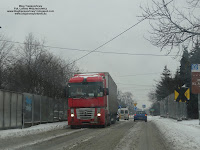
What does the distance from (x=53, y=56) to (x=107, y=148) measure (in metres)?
31.0

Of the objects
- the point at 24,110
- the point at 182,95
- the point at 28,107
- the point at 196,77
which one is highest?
the point at 196,77

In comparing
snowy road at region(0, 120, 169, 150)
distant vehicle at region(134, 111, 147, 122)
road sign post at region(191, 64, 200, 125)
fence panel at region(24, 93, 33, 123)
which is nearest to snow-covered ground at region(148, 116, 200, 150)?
snowy road at region(0, 120, 169, 150)

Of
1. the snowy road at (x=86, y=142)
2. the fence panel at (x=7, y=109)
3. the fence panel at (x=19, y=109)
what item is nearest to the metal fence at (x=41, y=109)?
the fence panel at (x=19, y=109)

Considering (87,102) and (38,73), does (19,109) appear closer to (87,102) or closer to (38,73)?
(87,102)

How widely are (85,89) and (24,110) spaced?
178 inches

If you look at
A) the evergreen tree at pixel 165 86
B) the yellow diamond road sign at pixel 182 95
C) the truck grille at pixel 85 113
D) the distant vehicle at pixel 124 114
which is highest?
the evergreen tree at pixel 165 86

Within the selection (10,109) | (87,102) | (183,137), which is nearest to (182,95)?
(87,102)

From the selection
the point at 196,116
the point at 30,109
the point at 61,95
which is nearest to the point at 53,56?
the point at 61,95

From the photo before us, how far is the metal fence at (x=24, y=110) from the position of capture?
62.0 ft

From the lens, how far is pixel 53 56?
131ft

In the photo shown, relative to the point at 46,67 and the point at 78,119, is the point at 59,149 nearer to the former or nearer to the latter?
the point at 78,119

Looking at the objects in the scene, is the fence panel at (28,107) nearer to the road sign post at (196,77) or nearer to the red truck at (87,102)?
the red truck at (87,102)

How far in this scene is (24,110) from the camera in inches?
854

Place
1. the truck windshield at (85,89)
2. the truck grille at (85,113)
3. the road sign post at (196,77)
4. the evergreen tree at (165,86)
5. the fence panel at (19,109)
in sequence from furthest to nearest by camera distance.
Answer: the evergreen tree at (165,86) < the truck windshield at (85,89) < the truck grille at (85,113) < the fence panel at (19,109) < the road sign post at (196,77)
